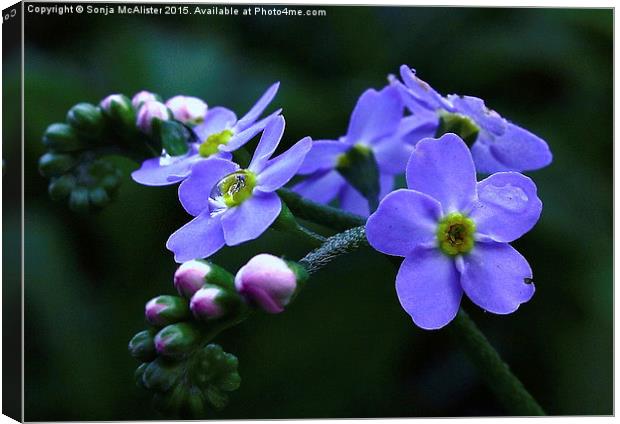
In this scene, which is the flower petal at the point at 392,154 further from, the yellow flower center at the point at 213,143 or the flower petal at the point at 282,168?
the flower petal at the point at 282,168

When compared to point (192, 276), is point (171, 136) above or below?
above

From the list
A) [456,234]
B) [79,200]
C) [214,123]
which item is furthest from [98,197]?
[456,234]

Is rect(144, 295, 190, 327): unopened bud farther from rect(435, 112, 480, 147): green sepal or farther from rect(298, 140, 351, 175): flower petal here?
rect(435, 112, 480, 147): green sepal

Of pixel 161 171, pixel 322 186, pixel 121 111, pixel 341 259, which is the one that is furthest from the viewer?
pixel 341 259

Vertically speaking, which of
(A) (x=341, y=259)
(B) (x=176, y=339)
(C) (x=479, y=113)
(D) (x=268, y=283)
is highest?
(C) (x=479, y=113)

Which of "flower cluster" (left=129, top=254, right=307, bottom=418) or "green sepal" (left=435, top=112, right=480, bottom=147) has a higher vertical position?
"green sepal" (left=435, top=112, right=480, bottom=147)

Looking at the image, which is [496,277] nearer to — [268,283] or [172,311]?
[268,283]

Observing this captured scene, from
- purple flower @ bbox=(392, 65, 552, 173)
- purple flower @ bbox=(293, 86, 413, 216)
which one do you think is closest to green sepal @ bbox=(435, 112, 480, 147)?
purple flower @ bbox=(392, 65, 552, 173)
